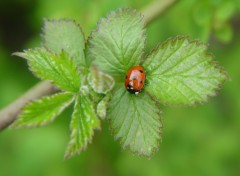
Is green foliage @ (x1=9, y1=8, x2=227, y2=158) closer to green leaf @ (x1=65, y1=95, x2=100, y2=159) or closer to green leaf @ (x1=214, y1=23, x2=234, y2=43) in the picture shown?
green leaf @ (x1=65, y1=95, x2=100, y2=159)

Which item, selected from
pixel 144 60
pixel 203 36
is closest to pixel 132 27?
pixel 144 60

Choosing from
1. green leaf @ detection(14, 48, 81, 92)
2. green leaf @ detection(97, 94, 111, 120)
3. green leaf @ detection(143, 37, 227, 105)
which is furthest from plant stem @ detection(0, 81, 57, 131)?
green leaf @ detection(143, 37, 227, 105)

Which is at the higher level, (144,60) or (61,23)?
(61,23)

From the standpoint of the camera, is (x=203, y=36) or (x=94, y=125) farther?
(x=203, y=36)

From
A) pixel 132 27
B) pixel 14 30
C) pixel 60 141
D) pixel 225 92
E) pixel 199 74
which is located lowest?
pixel 199 74

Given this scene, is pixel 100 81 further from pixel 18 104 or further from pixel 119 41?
pixel 18 104

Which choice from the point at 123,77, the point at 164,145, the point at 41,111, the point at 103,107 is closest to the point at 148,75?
the point at 123,77

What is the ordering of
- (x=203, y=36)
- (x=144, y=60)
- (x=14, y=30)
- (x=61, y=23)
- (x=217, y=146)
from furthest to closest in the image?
(x=14, y=30) < (x=217, y=146) < (x=203, y=36) < (x=61, y=23) < (x=144, y=60)

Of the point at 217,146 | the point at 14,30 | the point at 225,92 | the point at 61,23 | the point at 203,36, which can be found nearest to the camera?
the point at 61,23

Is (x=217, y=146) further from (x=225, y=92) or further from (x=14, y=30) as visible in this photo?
(x=14, y=30)
